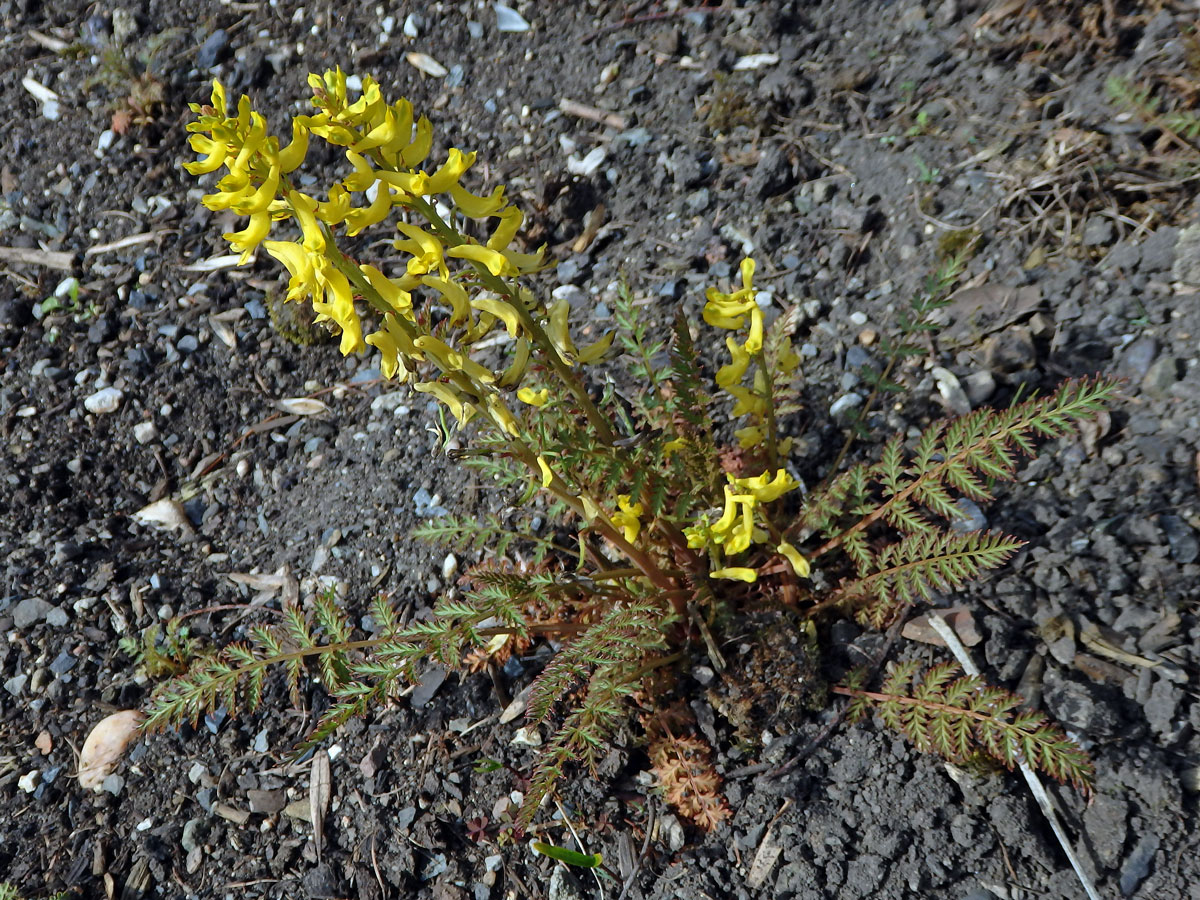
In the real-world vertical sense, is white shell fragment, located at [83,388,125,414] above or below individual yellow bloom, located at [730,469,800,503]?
above

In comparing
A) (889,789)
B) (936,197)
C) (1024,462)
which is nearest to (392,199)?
(889,789)

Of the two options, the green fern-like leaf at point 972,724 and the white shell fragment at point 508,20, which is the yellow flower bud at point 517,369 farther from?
the white shell fragment at point 508,20

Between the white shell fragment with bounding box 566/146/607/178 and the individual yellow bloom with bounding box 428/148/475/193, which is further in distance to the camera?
the white shell fragment with bounding box 566/146/607/178

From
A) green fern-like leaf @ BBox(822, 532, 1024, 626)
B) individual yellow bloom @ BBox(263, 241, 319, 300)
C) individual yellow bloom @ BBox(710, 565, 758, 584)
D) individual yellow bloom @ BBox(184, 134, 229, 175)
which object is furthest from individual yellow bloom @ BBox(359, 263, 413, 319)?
green fern-like leaf @ BBox(822, 532, 1024, 626)

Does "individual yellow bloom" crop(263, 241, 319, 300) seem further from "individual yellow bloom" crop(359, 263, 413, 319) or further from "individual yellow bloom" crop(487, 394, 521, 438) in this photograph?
"individual yellow bloom" crop(487, 394, 521, 438)

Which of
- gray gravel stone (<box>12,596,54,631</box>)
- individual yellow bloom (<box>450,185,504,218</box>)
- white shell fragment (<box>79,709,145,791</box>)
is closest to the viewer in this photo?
individual yellow bloom (<box>450,185,504,218</box>)

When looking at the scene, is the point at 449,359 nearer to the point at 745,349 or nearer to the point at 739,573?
the point at 745,349

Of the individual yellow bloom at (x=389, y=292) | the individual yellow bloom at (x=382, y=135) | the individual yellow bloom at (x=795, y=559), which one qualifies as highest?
the individual yellow bloom at (x=382, y=135)

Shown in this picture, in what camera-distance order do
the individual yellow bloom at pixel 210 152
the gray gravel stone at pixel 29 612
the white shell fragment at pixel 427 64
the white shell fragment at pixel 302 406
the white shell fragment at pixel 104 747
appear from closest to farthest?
the individual yellow bloom at pixel 210 152 → the white shell fragment at pixel 104 747 → the gray gravel stone at pixel 29 612 → the white shell fragment at pixel 302 406 → the white shell fragment at pixel 427 64

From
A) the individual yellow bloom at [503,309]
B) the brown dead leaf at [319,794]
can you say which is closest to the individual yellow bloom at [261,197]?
the individual yellow bloom at [503,309]
